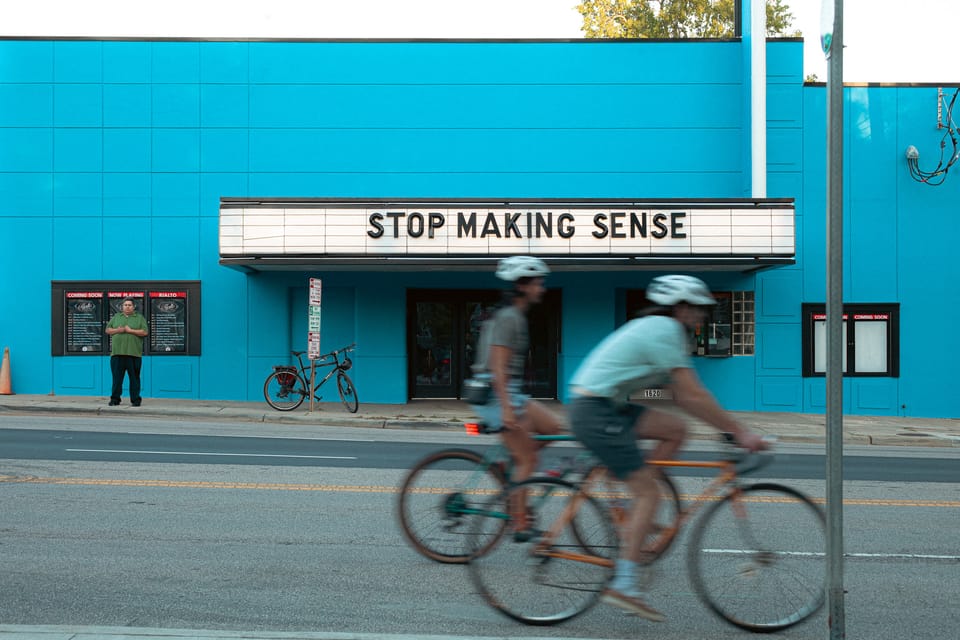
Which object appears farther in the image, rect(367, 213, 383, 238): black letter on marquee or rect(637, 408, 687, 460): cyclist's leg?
rect(367, 213, 383, 238): black letter on marquee

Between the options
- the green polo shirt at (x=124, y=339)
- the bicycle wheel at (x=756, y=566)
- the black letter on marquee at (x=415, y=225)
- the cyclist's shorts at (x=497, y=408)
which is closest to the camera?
the bicycle wheel at (x=756, y=566)

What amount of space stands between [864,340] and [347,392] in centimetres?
1103

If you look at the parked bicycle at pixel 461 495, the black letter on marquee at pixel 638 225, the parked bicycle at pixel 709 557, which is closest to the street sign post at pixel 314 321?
the black letter on marquee at pixel 638 225

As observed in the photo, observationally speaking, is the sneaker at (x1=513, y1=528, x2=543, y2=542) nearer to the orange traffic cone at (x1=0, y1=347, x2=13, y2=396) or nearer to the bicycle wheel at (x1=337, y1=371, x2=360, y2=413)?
the bicycle wheel at (x1=337, y1=371, x2=360, y2=413)

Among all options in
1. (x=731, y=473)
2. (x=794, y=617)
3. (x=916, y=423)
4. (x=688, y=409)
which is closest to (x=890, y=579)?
(x=794, y=617)

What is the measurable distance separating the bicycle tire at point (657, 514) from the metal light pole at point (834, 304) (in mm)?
1046

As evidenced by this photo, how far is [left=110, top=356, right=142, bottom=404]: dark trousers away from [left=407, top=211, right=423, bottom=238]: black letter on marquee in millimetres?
5644

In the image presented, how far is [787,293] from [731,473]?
15.3m

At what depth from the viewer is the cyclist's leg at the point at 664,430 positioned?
15.5ft

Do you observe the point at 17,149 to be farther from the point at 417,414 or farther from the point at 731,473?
the point at 731,473

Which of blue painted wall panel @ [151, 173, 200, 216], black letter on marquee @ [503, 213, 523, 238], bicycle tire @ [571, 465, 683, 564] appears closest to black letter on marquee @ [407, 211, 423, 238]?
black letter on marquee @ [503, 213, 523, 238]

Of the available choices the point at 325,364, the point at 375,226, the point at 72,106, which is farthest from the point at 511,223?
the point at 72,106

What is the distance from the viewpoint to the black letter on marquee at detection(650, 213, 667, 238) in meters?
17.0

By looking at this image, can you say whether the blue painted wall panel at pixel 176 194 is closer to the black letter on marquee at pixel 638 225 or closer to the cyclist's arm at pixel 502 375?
the black letter on marquee at pixel 638 225
